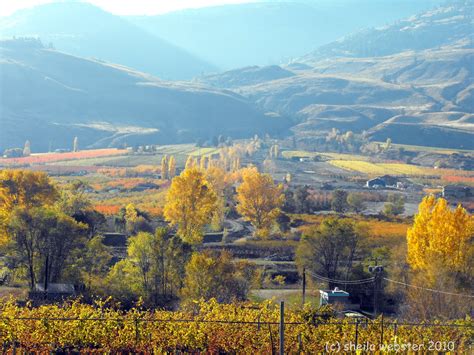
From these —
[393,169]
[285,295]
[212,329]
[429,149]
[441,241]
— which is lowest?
[285,295]

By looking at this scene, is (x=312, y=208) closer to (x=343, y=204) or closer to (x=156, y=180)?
(x=343, y=204)

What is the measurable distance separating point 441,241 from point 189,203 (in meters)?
23.9

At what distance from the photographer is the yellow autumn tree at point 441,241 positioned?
38.3 m

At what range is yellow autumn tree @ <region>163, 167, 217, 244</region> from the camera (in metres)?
55.3

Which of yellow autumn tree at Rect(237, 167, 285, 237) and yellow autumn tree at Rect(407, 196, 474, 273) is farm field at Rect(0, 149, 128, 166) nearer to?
yellow autumn tree at Rect(237, 167, 285, 237)

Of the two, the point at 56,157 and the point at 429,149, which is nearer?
the point at 56,157

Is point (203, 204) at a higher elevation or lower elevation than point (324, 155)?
lower

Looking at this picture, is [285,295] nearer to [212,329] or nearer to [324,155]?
[212,329]

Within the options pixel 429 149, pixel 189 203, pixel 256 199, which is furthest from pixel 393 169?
pixel 189 203

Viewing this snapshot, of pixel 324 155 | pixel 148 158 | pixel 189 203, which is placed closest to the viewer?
pixel 189 203

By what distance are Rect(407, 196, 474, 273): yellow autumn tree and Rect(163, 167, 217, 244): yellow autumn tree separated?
66.8 feet

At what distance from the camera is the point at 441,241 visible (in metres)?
39.6

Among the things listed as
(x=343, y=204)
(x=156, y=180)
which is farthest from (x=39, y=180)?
(x=156, y=180)

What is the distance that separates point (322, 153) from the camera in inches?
6496
